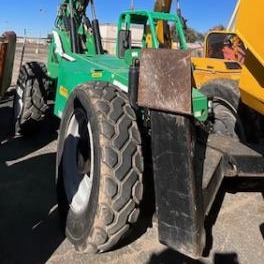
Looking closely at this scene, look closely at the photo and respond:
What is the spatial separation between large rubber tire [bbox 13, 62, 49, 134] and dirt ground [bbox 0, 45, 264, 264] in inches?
51.9

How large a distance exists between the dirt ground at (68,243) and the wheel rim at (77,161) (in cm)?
32

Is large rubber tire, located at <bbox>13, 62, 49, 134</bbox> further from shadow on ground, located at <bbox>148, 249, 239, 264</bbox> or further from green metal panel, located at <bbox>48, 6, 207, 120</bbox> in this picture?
shadow on ground, located at <bbox>148, 249, 239, 264</bbox>

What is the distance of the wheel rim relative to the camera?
4.26m

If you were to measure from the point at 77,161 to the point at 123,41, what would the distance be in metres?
2.05

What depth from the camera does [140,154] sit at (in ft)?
12.0

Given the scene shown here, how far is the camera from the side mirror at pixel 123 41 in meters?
5.92

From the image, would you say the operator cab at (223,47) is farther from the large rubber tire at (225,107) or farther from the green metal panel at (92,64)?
the large rubber tire at (225,107)

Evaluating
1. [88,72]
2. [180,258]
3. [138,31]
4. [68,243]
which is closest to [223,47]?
[138,31]

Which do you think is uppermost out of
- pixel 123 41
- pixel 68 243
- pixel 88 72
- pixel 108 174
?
pixel 123 41

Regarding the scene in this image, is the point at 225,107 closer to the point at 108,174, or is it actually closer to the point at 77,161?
the point at 77,161

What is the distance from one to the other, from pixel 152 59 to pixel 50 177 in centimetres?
301

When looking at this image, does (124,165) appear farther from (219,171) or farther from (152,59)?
(152,59)

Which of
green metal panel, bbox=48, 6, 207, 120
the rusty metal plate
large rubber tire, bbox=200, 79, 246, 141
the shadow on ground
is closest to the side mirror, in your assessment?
green metal panel, bbox=48, 6, 207, 120

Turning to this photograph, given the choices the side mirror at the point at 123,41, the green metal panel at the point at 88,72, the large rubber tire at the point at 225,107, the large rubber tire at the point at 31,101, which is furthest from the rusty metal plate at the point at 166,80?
the large rubber tire at the point at 31,101
